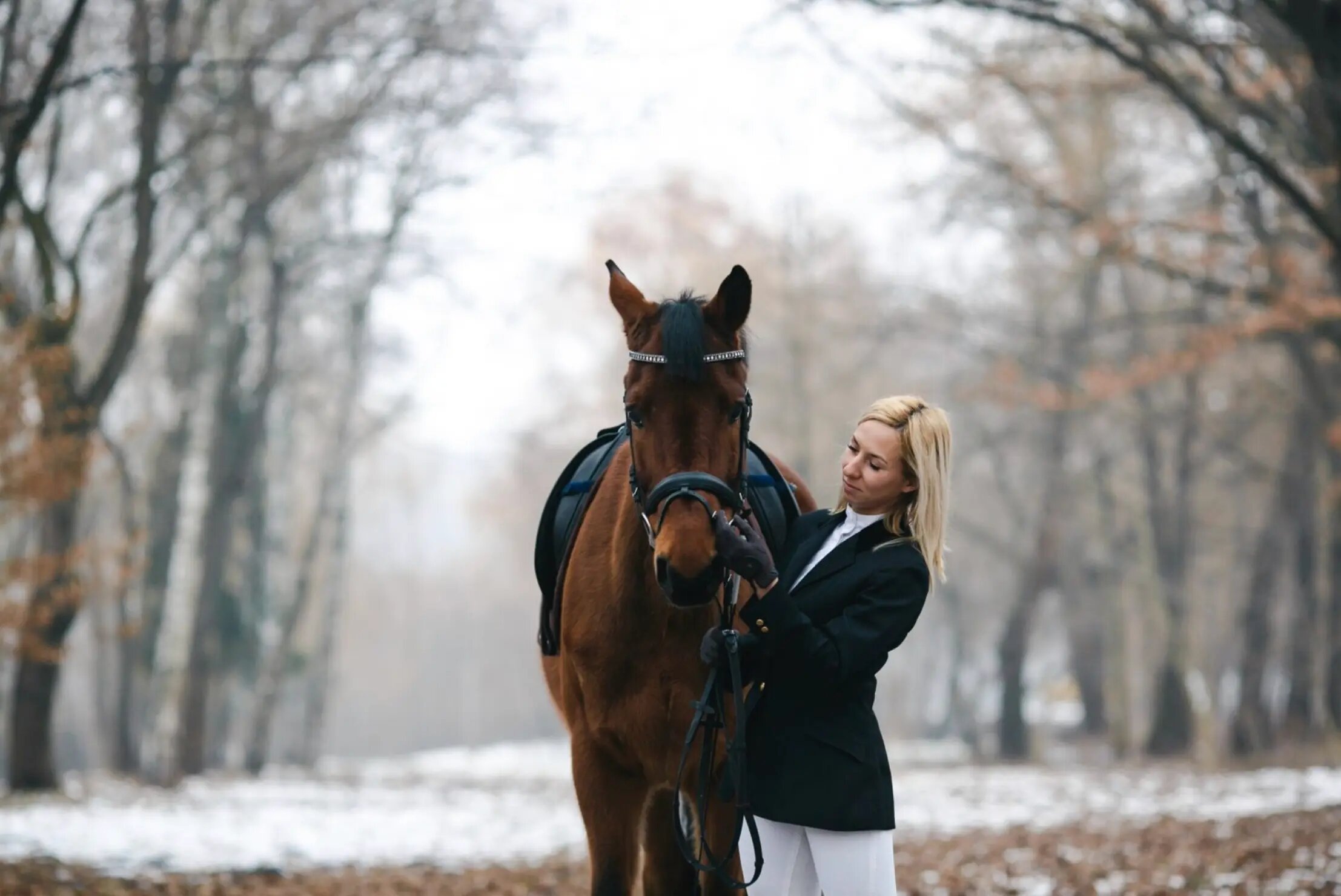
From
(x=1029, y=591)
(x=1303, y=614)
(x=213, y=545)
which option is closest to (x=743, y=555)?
(x=213, y=545)

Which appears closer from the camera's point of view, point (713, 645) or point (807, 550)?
point (713, 645)

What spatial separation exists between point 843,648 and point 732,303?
1.03 m

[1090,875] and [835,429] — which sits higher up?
[835,429]

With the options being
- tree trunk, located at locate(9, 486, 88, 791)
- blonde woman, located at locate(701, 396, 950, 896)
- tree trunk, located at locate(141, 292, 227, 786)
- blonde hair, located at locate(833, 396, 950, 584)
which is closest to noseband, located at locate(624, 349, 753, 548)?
blonde woman, located at locate(701, 396, 950, 896)

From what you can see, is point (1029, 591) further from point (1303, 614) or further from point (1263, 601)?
point (1303, 614)

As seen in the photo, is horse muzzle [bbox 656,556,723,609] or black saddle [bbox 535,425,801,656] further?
black saddle [bbox 535,425,801,656]

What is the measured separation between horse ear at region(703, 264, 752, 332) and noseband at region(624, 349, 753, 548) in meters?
0.08

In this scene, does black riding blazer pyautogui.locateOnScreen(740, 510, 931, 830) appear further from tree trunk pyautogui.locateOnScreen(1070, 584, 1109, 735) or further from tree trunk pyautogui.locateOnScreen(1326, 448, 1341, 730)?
tree trunk pyautogui.locateOnScreen(1070, 584, 1109, 735)

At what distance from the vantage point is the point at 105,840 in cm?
1012

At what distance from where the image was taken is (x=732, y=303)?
12.6ft

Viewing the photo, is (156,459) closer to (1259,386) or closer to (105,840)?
(105,840)

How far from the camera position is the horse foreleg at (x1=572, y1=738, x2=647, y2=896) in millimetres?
4234

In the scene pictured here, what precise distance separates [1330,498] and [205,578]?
13503 mm

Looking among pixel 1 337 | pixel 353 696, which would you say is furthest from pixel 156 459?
pixel 353 696
